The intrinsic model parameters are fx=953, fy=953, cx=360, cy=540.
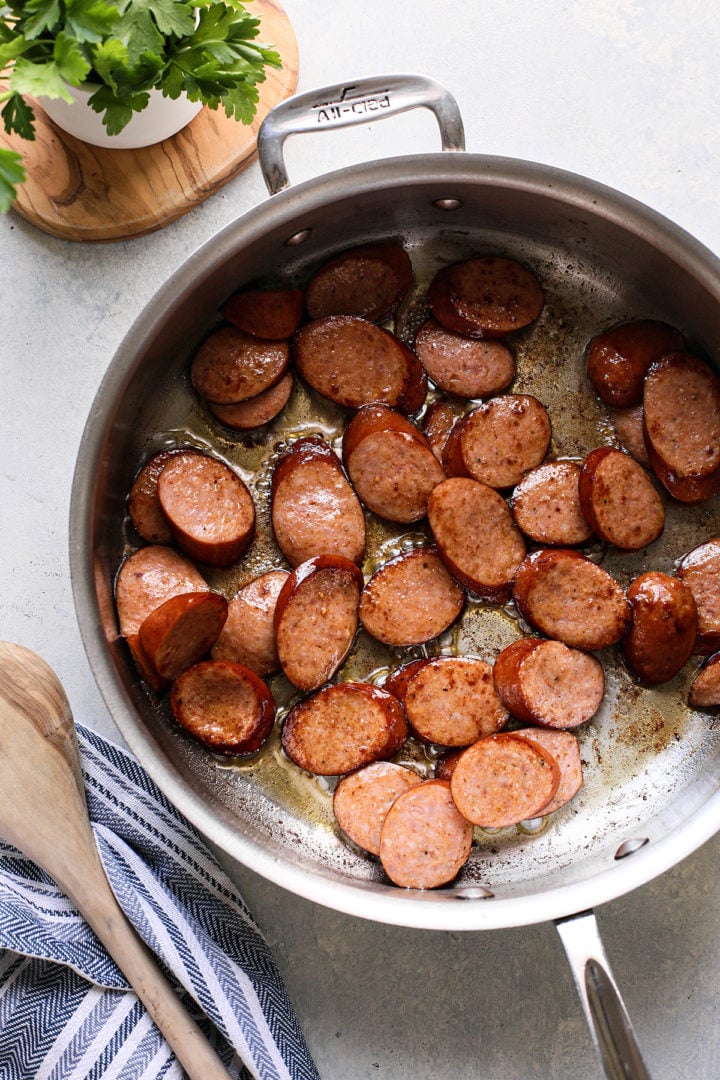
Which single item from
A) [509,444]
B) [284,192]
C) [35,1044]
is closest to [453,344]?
[509,444]

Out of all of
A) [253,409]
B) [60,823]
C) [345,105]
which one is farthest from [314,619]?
[345,105]

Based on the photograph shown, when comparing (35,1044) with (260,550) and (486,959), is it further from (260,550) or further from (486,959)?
(260,550)

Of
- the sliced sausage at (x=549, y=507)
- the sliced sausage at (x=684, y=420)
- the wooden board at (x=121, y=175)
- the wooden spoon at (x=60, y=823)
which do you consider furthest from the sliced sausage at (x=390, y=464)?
the wooden spoon at (x=60, y=823)

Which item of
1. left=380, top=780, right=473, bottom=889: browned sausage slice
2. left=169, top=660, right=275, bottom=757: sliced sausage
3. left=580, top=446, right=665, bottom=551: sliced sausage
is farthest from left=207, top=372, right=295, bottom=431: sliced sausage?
left=380, top=780, right=473, bottom=889: browned sausage slice

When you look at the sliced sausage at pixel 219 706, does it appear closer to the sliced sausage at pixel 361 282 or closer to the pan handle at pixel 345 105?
the sliced sausage at pixel 361 282

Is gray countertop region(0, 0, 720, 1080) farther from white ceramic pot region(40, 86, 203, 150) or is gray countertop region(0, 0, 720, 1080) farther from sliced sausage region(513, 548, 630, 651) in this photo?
sliced sausage region(513, 548, 630, 651)

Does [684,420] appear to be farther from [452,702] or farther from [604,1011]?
[604,1011]
